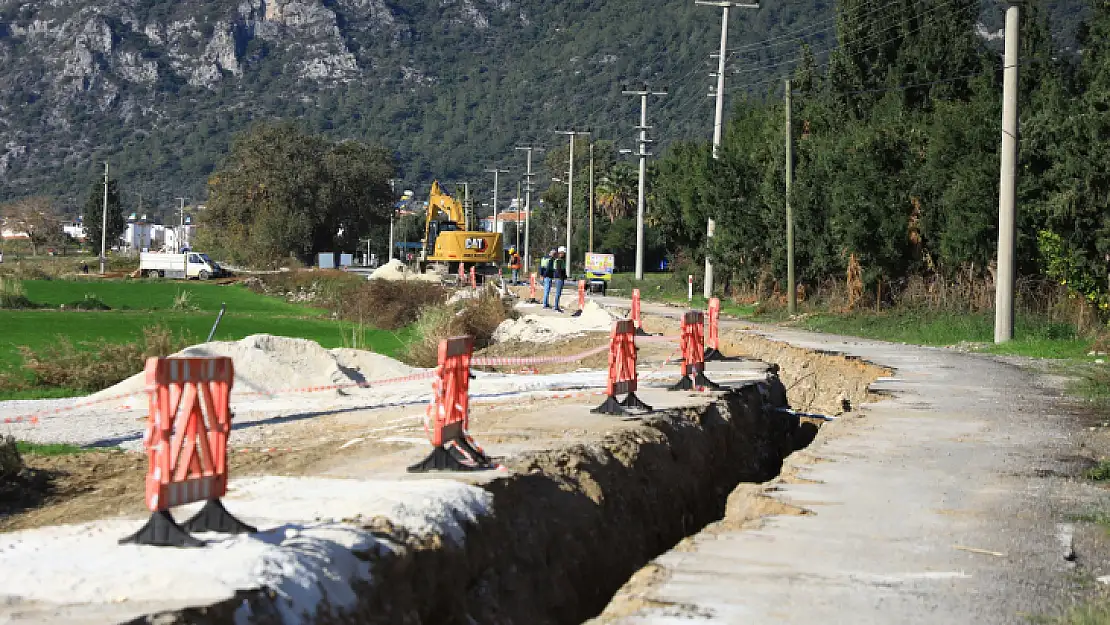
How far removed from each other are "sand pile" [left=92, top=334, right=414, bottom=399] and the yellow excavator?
44423 millimetres

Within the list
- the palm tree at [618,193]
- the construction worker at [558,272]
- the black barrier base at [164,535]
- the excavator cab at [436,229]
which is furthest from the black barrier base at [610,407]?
the palm tree at [618,193]

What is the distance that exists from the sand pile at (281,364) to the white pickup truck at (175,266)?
63.9m

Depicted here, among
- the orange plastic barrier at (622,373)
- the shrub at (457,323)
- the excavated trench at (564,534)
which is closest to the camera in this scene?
the excavated trench at (564,534)

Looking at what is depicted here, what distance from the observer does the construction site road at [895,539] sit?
7.43m

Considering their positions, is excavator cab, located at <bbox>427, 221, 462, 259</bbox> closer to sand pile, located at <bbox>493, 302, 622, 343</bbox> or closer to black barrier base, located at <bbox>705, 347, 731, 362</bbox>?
sand pile, located at <bbox>493, 302, 622, 343</bbox>

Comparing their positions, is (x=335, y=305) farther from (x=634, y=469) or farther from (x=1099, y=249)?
(x=634, y=469)

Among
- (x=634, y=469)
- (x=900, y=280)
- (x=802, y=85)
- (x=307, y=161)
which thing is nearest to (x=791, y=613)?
(x=634, y=469)

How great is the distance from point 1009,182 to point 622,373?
1666 centimetres

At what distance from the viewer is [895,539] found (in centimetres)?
924

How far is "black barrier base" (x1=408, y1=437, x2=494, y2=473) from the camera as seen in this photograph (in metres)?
10.3

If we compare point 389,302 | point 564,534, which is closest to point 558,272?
point 389,302

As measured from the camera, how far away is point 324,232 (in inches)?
4702

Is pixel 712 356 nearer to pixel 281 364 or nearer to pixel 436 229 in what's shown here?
pixel 281 364

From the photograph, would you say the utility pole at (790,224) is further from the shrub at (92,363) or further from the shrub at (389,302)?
the shrub at (92,363)
